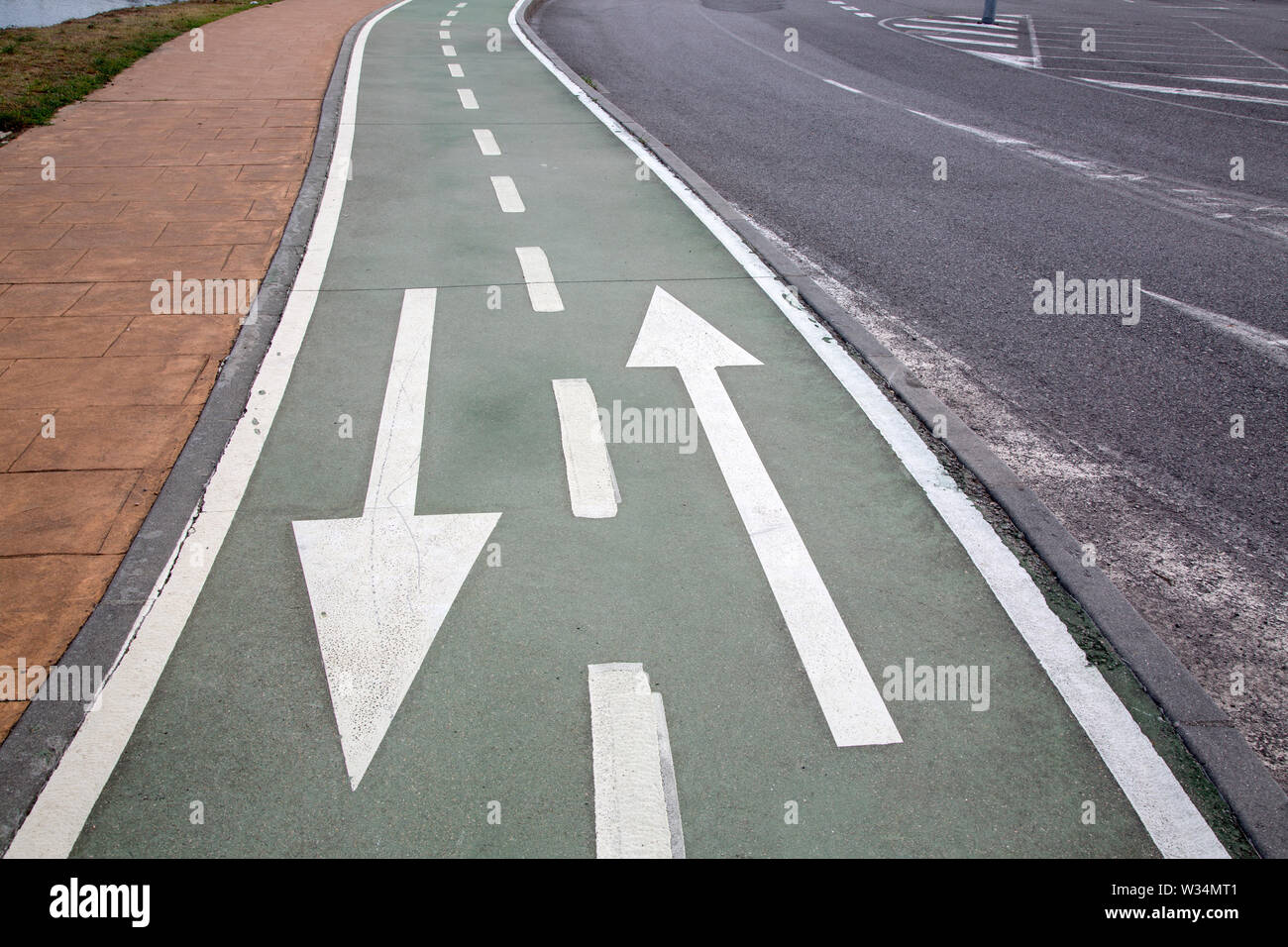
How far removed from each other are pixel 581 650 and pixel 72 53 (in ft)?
56.3

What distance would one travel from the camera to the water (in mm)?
22484

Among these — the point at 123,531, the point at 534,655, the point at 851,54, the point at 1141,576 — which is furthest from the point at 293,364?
the point at 851,54

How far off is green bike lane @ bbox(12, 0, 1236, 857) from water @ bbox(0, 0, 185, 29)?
22184 millimetres

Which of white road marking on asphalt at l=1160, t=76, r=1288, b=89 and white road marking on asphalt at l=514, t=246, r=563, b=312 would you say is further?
white road marking on asphalt at l=1160, t=76, r=1288, b=89

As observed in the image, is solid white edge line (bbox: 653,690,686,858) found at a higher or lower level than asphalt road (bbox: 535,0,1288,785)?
lower

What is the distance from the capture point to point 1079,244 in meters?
8.18

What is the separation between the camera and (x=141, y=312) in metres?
6.62

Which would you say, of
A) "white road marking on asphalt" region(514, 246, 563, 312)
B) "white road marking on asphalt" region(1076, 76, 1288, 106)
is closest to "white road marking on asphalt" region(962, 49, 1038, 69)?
"white road marking on asphalt" region(1076, 76, 1288, 106)

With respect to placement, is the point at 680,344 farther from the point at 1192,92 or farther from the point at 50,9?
the point at 50,9

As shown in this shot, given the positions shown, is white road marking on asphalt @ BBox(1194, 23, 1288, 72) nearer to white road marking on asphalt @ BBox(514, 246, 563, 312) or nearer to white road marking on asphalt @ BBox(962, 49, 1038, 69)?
white road marking on asphalt @ BBox(962, 49, 1038, 69)

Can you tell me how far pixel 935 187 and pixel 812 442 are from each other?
19.3 feet

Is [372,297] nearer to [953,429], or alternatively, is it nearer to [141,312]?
[141,312]
